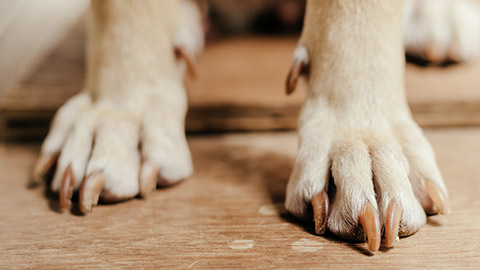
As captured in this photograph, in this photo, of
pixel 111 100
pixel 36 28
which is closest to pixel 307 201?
pixel 111 100

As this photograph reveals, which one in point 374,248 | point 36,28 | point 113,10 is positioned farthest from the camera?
point 36,28

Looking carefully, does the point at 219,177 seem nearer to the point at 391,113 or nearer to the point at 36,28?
the point at 391,113

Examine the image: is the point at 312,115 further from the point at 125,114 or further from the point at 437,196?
the point at 125,114

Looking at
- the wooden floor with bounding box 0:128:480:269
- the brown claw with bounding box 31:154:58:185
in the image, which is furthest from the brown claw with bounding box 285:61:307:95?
the brown claw with bounding box 31:154:58:185

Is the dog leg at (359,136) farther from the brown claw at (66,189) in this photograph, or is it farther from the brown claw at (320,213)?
the brown claw at (66,189)

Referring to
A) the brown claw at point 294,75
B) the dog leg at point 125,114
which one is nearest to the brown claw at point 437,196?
the brown claw at point 294,75
